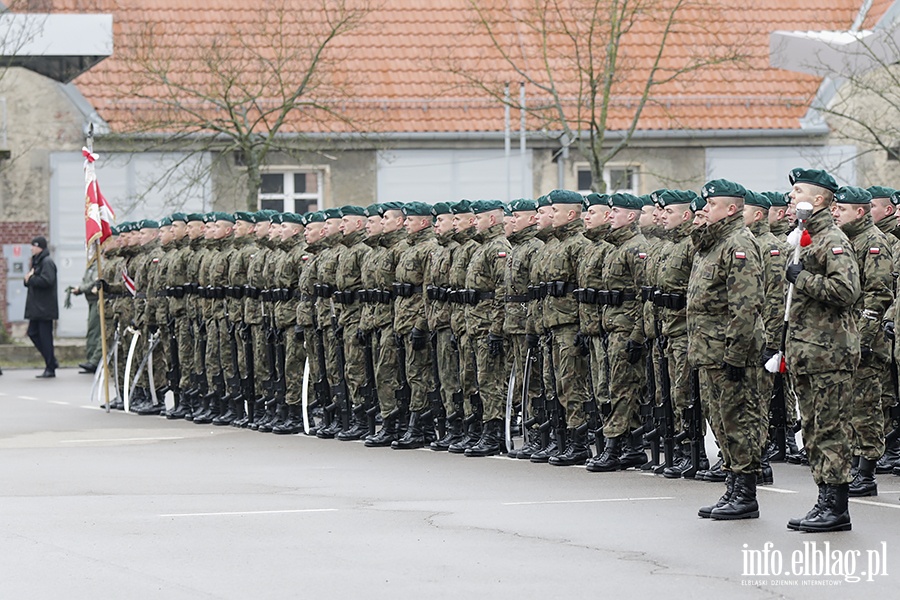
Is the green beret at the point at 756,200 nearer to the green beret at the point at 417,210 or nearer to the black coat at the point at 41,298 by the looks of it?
the green beret at the point at 417,210

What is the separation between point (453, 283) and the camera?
15.6 meters

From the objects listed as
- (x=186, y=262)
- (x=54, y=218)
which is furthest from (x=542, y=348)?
(x=54, y=218)

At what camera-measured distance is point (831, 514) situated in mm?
10133

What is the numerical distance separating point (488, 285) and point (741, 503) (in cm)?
501

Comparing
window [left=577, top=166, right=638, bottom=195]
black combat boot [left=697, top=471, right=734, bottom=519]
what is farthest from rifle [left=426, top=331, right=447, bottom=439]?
window [left=577, top=166, right=638, bottom=195]

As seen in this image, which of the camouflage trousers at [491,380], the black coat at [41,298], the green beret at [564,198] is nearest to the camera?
the green beret at [564,198]

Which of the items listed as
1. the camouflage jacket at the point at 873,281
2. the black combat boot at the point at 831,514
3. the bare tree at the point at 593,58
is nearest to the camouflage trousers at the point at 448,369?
the camouflage jacket at the point at 873,281

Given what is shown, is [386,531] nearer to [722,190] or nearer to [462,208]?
[722,190]

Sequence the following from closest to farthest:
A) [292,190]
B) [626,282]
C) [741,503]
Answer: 1. [741,503]
2. [626,282]
3. [292,190]

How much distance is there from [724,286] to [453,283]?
15.8 ft

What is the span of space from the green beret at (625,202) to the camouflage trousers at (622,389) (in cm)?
110

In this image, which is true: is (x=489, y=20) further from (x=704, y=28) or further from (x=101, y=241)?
(x=101, y=241)

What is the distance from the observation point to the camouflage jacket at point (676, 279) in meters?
12.8

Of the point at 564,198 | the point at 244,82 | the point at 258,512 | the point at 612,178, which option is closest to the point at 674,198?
the point at 564,198
